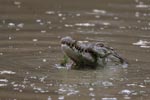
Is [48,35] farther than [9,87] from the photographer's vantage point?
Yes

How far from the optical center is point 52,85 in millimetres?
7766

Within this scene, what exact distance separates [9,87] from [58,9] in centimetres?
786

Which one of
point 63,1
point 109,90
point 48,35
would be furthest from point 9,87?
point 63,1

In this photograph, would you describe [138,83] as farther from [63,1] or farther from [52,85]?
[63,1]

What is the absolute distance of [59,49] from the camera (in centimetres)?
1027

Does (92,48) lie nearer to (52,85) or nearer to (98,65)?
(98,65)

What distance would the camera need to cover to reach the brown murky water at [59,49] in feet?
24.7

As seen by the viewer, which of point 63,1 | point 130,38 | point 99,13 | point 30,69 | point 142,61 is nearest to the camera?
point 30,69

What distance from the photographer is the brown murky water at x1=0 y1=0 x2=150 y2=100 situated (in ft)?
24.7

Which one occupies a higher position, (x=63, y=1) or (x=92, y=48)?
(x=92, y=48)

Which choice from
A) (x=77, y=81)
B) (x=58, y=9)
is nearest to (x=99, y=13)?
(x=58, y=9)

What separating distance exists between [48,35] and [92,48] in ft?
9.47

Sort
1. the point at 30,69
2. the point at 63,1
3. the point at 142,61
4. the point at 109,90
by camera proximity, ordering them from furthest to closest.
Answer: the point at 63,1
the point at 142,61
the point at 30,69
the point at 109,90

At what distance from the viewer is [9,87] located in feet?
25.0
